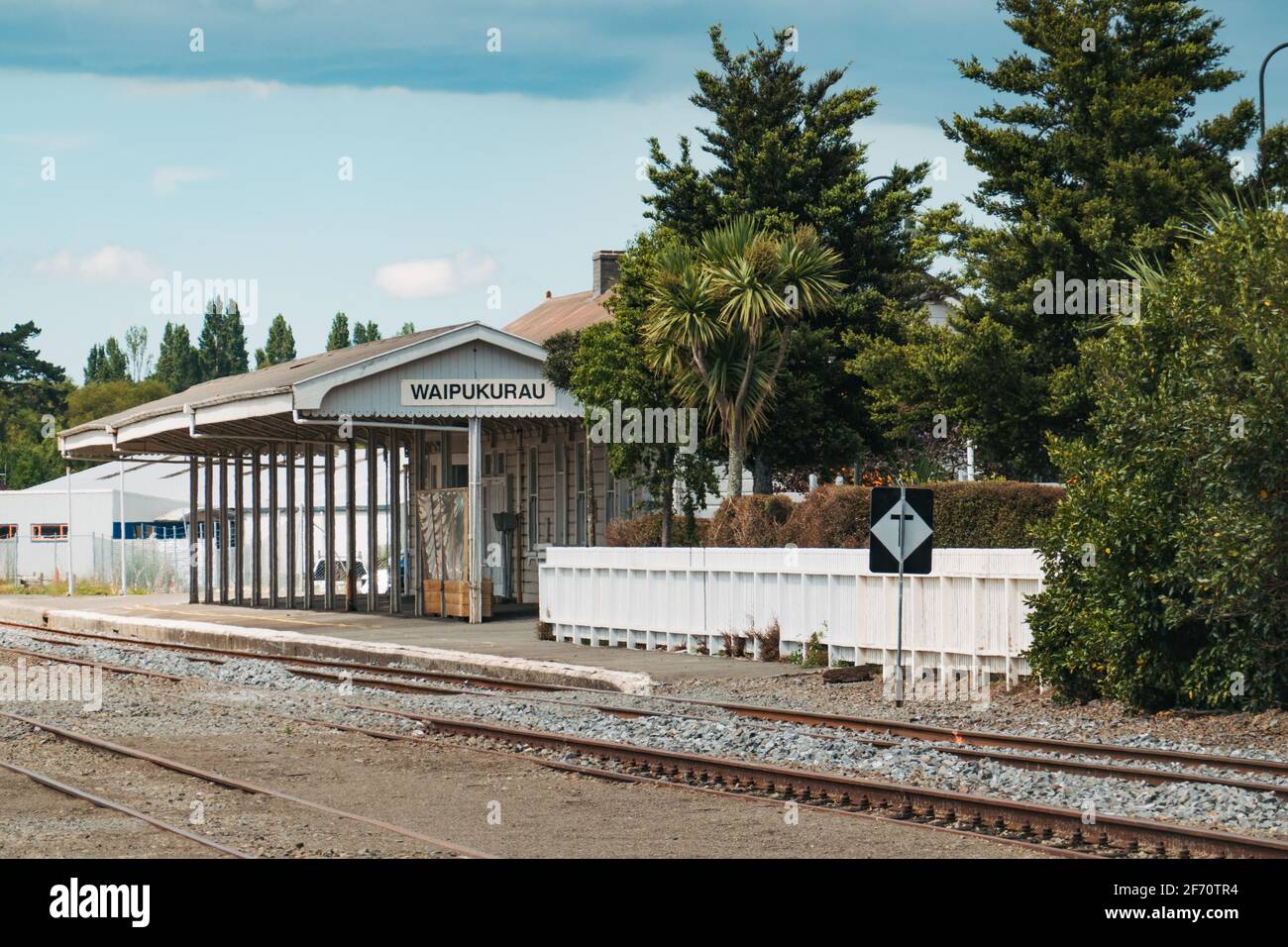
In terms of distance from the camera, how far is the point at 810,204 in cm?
3188

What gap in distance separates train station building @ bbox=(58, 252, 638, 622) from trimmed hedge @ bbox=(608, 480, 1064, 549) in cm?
729

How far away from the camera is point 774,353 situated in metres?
30.1

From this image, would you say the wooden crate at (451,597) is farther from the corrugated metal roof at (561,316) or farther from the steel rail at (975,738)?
the steel rail at (975,738)

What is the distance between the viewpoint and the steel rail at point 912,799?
9328 mm

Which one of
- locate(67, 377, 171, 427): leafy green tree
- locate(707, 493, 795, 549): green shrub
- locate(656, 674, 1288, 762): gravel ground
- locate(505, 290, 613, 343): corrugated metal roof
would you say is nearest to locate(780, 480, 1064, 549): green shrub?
locate(707, 493, 795, 549): green shrub

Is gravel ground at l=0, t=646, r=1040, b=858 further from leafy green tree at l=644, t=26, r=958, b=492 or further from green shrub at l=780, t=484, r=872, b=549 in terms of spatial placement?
leafy green tree at l=644, t=26, r=958, b=492

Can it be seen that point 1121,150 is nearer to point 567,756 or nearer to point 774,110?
point 774,110

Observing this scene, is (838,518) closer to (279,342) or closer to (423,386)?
(423,386)

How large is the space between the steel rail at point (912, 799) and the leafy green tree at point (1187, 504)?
16.2 feet

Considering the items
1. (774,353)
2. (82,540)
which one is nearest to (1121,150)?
(774,353)

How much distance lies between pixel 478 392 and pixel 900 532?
47.0 ft

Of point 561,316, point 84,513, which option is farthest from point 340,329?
point 561,316

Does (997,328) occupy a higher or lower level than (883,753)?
higher

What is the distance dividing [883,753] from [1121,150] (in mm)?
17224
